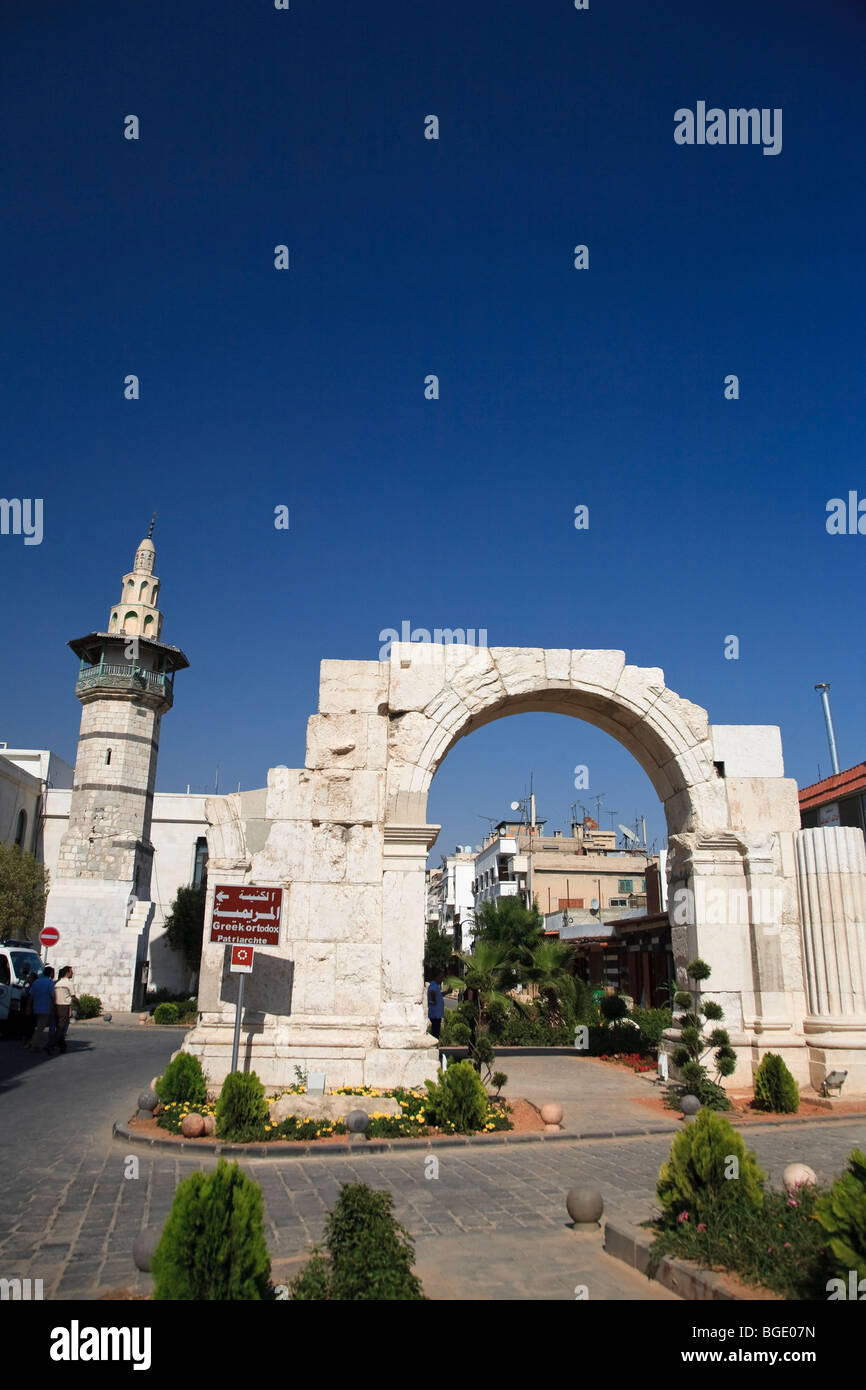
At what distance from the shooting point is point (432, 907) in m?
88.3

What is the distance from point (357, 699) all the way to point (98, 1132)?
5.71 m

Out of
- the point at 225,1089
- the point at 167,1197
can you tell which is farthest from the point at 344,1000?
the point at 167,1197

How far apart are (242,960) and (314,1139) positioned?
6.57 ft

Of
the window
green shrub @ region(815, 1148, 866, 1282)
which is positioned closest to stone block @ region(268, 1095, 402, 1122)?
green shrub @ region(815, 1148, 866, 1282)

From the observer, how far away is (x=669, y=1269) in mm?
4746

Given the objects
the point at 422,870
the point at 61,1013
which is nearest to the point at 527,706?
the point at 422,870

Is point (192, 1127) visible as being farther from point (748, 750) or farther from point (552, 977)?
point (552, 977)

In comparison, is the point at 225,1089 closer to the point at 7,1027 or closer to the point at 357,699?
the point at 357,699

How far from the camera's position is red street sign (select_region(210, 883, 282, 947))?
946cm

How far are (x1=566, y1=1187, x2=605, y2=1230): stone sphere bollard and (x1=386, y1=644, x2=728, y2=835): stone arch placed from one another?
544 centimetres

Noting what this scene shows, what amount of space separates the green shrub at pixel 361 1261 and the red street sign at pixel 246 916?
539 cm

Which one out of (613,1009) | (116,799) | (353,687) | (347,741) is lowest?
(613,1009)

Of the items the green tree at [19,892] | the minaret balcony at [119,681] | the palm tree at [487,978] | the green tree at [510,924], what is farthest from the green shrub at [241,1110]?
the green tree at [19,892]

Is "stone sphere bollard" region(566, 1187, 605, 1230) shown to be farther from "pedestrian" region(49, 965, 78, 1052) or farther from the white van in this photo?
the white van
